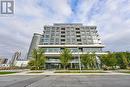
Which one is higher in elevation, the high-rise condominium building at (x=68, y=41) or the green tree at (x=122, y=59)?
the high-rise condominium building at (x=68, y=41)

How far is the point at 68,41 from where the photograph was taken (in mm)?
82500

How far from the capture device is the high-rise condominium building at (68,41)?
→ 249 ft

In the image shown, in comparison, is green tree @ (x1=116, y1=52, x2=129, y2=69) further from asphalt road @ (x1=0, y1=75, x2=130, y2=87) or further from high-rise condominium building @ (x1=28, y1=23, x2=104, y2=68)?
asphalt road @ (x1=0, y1=75, x2=130, y2=87)

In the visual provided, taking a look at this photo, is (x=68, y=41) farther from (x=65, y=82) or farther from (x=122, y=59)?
(x=65, y=82)

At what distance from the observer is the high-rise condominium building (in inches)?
2990

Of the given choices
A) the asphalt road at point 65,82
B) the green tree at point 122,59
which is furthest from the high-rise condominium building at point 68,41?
the asphalt road at point 65,82

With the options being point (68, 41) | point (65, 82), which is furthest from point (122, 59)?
point (65, 82)

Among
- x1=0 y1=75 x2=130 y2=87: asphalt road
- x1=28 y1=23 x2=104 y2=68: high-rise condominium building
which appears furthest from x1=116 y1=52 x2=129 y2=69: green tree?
x1=0 y1=75 x2=130 y2=87: asphalt road

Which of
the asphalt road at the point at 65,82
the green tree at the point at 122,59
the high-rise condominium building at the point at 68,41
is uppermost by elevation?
the high-rise condominium building at the point at 68,41

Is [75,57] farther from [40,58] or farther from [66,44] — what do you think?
[40,58]

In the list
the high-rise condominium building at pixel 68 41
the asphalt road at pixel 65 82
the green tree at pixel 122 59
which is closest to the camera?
the asphalt road at pixel 65 82

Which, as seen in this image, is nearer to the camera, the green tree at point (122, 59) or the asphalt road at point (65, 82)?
the asphalt road at point (65, 82)

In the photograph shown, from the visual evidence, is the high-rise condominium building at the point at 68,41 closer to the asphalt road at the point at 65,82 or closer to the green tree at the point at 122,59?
the green tree at the point at 122,59

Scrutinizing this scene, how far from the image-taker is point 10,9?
23766 mm
